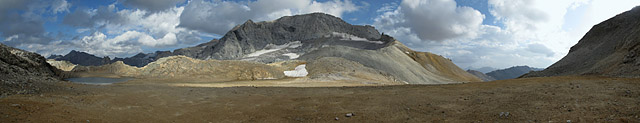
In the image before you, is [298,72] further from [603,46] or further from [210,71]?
[603,46]

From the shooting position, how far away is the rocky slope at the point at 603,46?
21.8m

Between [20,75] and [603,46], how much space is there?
43.3m

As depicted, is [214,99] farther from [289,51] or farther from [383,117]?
[289,51]

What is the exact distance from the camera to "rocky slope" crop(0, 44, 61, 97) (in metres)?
12.9

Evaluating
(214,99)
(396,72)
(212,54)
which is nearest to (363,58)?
(396,72)

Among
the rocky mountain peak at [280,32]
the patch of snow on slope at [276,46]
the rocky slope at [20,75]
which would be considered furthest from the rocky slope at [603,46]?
the patch of snow on slope at [276,46]

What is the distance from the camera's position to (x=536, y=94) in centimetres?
1180

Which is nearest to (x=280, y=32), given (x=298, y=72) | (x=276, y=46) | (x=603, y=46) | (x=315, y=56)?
(x=276, y=46)

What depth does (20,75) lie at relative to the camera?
1839 cm

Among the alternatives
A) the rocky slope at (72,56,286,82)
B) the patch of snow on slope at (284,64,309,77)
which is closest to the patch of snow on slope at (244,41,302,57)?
the rocky slope at (72,56,286,82)

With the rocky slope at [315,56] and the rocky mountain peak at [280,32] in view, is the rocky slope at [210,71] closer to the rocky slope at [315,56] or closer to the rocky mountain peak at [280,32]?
the rocky slope at [315,56]

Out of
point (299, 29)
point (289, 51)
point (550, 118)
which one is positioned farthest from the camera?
point (299, 29)

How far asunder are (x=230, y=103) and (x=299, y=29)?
16621 centimetres

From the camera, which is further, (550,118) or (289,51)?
(289,51)
